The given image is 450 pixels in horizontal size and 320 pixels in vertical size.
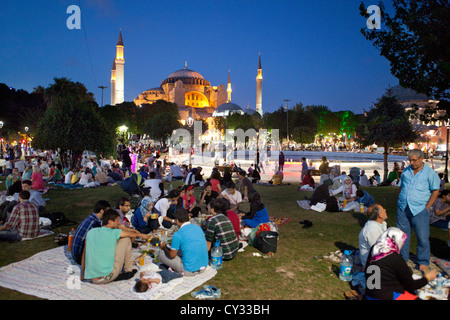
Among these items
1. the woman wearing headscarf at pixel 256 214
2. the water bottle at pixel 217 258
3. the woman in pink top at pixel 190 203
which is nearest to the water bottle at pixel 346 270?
the water bottle at pixel 217 258

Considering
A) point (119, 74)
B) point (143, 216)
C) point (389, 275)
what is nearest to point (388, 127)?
point (143, 216)

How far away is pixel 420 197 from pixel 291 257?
250 cm

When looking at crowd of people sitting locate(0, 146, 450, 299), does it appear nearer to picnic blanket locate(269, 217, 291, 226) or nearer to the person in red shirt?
the person in red shirt

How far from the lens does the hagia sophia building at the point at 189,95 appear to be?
3711 inches

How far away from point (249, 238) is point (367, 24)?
6.09 m

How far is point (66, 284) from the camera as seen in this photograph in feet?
16.6

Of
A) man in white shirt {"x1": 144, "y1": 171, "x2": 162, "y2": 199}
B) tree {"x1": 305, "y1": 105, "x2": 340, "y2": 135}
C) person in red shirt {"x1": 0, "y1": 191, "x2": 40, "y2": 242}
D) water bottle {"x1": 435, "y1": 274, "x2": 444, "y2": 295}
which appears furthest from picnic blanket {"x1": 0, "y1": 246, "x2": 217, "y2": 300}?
tree {"x1": 305, "y1": 105, "x2": 340, "y2": 135}

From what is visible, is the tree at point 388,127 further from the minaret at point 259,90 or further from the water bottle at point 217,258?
the minaret at point 259,90

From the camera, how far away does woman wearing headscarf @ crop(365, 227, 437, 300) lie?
4074 mm

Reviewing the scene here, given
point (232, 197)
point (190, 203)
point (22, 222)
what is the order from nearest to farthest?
1. point (22, 222)
2. point (232, 197)
3. point (190, 203)

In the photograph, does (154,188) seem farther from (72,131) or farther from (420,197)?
(72,131)

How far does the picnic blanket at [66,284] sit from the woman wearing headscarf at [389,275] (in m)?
2.50
